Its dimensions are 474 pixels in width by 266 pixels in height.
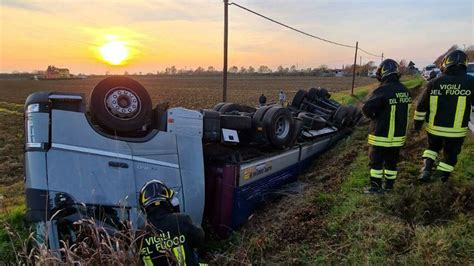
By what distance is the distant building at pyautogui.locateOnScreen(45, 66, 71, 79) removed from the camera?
74.1 meters

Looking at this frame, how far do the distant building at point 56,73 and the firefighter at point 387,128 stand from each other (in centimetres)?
7903

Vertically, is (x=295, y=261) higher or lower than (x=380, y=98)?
lower

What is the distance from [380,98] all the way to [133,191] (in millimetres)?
2996

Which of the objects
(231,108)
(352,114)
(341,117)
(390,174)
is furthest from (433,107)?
(352,114)

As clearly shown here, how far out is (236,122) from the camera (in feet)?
14.9

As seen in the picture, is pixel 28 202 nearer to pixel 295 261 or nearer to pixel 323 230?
pixel 295 261

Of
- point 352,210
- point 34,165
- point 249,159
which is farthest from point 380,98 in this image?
point 34,165

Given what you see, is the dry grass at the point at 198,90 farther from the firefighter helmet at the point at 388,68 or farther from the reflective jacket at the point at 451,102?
the reflective jacket at the point at 451,102

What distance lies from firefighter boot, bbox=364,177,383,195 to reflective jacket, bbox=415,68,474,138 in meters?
0.93

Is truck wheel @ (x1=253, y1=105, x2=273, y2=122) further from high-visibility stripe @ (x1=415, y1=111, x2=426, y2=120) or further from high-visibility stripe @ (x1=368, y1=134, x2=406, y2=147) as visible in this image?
high-visibility stripe @ (x1=415, y1=111, x2=426, y2=120)

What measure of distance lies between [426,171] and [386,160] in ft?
1.71

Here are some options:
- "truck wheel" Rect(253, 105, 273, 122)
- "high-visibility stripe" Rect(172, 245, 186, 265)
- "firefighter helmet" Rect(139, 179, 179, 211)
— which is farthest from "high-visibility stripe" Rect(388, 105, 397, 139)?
"high-visibility stripe" Rect(172, 245, 186, 265)

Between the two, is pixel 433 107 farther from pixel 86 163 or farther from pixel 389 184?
pixel 86 163

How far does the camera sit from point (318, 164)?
245 inches
